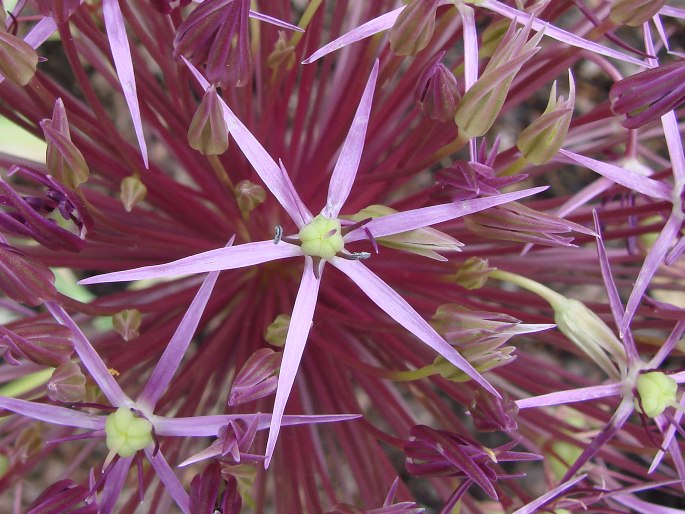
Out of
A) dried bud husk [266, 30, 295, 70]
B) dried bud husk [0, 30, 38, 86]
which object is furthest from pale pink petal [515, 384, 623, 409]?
dried bud husk [0, 30, 38, 86]

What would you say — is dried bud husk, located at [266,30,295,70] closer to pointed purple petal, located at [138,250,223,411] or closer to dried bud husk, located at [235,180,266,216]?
dried bud husk, located at [235,180,266,216]

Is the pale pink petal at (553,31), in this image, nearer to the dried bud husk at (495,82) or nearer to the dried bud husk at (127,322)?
the dried bud husk at (495,82)

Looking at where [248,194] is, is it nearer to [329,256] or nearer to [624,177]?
[329,256]

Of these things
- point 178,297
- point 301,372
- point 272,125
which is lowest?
point 301,372

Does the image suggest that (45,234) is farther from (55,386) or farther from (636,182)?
(636,182)

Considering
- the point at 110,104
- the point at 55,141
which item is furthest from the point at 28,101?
the point at 110,104

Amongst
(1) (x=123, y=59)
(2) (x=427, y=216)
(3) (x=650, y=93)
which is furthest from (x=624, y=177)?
(1) (x=123, y=59)
